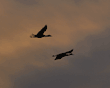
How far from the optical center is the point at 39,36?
77.6m

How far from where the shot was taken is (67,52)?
262 ft

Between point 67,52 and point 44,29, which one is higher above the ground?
point 44,29

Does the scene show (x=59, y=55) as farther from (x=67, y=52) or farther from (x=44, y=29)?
(x=44, y=29)

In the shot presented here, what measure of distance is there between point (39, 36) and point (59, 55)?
16.5 metres

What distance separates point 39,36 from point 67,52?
19.3 meters

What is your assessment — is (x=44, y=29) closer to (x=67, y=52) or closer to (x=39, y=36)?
(x=39, y=36)

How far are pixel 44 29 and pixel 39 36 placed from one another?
542 cm

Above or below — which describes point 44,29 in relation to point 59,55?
above

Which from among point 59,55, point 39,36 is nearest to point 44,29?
point 39,36

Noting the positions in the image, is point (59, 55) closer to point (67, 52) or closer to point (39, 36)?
point (67, 52)

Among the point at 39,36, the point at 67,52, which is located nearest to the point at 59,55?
the point at 67,52

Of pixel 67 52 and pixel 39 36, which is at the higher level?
pixel 39 36

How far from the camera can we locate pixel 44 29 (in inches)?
3123
